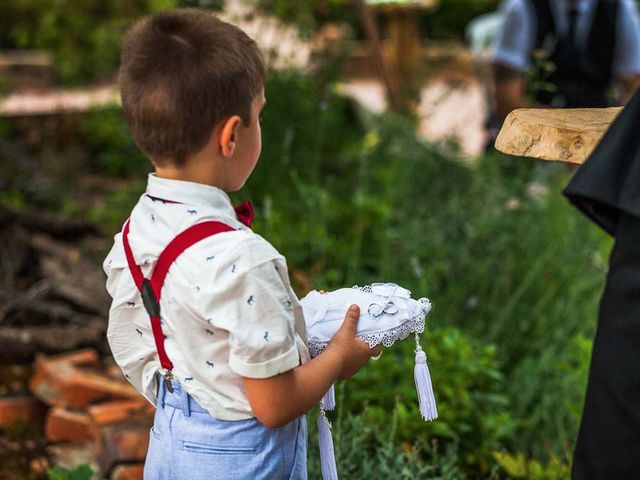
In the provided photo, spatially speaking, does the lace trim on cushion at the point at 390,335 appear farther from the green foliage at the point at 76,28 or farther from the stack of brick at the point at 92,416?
the green foliage at the point at 76,28

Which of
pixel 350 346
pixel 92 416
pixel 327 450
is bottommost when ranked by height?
pixel 92 416

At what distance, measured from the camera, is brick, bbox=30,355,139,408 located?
11.0ft

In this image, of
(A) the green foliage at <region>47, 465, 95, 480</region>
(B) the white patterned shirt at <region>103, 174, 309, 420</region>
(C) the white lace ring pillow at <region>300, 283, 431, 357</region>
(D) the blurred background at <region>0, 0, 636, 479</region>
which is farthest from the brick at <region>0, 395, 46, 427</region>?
(C) the white lace ring pillow at <region>300, 283, 431, 357</region>

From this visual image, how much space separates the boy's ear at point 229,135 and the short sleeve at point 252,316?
0.60 ft

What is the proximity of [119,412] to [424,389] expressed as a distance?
1605 millimetres

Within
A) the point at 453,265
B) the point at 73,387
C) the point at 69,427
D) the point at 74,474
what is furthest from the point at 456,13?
the point at 74,474

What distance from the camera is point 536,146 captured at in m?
1.66

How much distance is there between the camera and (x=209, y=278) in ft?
5.03

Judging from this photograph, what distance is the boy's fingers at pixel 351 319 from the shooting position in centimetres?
172

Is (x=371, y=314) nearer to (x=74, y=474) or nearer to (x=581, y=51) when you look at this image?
(x=74, y=474)

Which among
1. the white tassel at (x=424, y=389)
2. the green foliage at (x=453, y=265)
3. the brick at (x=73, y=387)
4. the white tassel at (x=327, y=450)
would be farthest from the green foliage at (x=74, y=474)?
the white tassel at (x=424, y=389)

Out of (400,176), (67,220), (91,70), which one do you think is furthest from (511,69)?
(91,70)

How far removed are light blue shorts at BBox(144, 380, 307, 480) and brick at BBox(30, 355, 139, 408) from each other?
162cm

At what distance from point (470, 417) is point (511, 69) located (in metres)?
2.53
